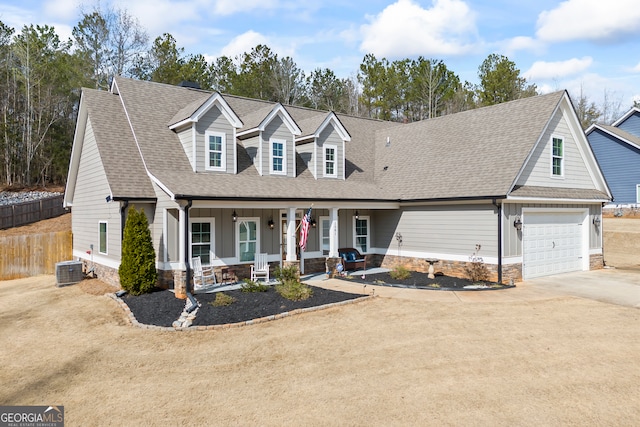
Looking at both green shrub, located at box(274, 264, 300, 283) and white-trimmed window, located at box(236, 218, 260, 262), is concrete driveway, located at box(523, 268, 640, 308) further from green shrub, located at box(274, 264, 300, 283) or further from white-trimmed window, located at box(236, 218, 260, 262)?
white-trimmed window, located at box(236, 218, 260, 262)

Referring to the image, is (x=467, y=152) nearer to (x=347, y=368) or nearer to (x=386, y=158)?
(x=386, y=158)

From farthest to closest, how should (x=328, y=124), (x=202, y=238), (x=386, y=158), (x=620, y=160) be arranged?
(x=620, y=160), (x=386, y=158), (x=328, y=124), (x=202, y=238)

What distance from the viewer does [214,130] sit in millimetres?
15766

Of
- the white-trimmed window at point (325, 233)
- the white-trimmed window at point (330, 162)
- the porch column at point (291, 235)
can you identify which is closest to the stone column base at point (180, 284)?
the porch column at point (291, 235)

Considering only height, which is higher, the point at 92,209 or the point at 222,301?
the point at 92,209

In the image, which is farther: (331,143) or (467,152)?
(331,143)

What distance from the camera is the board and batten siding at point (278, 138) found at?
16.9 m

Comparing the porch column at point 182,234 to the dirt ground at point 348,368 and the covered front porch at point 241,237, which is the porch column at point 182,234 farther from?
the dirt ground at point 348,368

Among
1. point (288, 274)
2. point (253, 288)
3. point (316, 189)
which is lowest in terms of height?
point (253, 288)

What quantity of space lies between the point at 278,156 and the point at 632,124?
31.9 m

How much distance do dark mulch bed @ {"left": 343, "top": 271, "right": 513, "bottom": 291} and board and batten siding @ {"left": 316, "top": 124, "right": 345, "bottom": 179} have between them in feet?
16.5

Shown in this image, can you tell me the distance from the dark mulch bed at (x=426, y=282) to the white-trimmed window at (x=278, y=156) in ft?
16.8

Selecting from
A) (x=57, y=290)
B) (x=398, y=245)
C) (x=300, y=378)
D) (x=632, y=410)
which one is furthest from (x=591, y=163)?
(x=57, y=290)

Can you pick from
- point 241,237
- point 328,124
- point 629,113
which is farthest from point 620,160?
point 241,237
